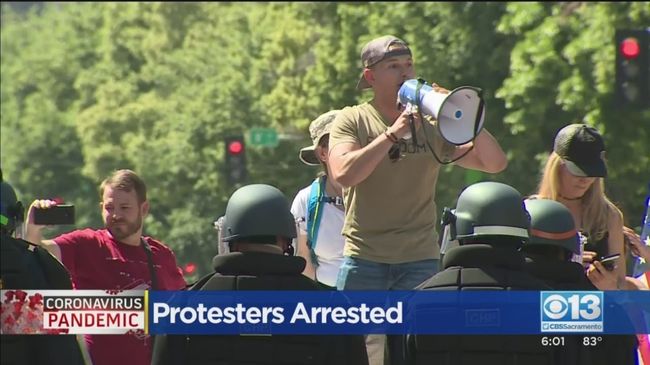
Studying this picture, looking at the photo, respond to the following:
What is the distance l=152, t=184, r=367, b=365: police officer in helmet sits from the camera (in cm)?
576

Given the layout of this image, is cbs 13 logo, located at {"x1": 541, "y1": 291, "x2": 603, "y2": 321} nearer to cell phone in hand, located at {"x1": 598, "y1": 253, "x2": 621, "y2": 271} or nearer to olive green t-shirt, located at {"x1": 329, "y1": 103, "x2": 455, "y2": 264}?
cell phone in hand, located at {"x1": 598, "y1": 253, "x2": 621, "y2": 271}

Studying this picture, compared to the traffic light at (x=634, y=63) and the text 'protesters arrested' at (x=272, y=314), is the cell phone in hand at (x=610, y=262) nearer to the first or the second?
the text 'protesters arrested' at (x=272, y=314)

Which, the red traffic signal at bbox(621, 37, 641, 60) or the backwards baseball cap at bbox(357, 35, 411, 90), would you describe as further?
the red traffic signal at bbox(621, 37, 641, 60)

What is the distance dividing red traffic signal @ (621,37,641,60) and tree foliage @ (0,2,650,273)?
16.2ft

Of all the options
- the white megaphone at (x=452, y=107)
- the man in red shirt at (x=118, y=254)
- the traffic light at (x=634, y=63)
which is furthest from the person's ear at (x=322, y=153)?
the traffic light at (x=634, y=63)

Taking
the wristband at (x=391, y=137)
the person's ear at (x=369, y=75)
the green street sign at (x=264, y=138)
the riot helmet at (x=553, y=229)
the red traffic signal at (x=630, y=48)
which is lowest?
the riot helmet at (x=553, y=229)

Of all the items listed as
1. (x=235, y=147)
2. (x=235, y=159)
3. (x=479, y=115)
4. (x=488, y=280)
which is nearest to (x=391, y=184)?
(x=479, y=115)

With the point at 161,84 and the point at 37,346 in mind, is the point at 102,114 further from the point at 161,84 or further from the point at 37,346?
the point at 37,346

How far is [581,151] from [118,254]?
2116 millimetres

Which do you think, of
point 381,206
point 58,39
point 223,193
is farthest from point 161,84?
point 381,206

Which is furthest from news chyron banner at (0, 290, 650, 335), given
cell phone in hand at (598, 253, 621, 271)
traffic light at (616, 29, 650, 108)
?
traffic light at (616, 29, 650, 108)

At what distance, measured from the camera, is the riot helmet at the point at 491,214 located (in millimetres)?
5887

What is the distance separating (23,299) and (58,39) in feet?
229

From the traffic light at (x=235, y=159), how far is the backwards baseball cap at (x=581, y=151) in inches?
982
